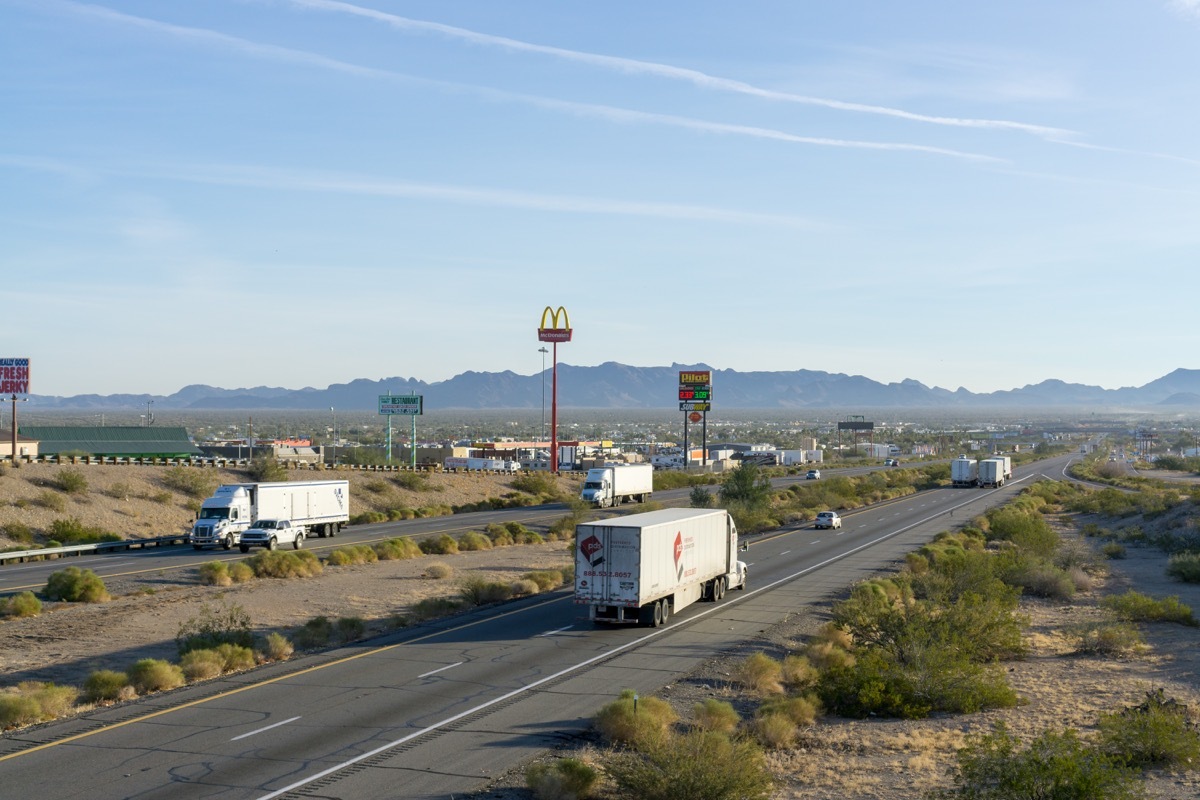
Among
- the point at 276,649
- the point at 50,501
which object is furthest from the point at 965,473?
the point at 276,649

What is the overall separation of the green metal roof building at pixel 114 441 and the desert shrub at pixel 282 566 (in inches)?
2627

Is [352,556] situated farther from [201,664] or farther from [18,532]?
[201,664]

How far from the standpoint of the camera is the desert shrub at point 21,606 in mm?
31906

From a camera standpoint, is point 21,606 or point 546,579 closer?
point 21,606

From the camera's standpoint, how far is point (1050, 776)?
1291 centimetres

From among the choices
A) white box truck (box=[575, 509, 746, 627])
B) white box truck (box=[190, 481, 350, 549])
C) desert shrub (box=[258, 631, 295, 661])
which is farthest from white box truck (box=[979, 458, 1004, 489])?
desert shrub (box=[258, 631, 295, 661])

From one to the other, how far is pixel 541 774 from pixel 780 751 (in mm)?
4506

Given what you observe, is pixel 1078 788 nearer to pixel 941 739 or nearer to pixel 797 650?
pixel 941 739

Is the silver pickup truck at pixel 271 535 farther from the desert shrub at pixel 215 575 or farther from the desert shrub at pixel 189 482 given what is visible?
the desert shrub at pixel 189 482

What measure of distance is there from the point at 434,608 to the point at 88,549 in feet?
87.5

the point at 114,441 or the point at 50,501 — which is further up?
the point at 114,441

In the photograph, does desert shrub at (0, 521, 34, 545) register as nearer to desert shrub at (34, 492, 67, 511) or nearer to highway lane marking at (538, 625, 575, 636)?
desert shrub at (34, 492, 67, 511)

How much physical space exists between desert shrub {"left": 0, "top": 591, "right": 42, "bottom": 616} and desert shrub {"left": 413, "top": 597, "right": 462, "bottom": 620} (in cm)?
1091

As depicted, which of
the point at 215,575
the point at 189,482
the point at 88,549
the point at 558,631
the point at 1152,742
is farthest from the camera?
the point at 189,482
